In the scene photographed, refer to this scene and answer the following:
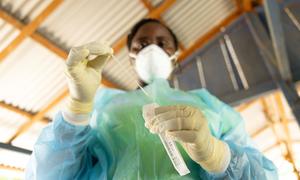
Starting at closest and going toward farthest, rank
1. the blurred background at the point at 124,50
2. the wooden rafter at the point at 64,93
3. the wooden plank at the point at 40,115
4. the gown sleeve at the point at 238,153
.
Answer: the gown sleeve at the point at 238,153
the blurred background at the point at 124,50
the wooden rafter at the point at 64,93
the wooden plank at the point at 40,115

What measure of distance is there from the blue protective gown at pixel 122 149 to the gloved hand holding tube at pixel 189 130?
98mm

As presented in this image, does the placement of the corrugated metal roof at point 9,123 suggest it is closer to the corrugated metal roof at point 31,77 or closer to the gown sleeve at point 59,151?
the corrugated metal roof at point 31,77

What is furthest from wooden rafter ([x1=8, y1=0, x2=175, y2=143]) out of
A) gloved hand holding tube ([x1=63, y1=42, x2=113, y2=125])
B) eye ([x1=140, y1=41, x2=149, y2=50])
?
gloved hand holding tube ([x1=63, y1=42, x2=113, y2=125])

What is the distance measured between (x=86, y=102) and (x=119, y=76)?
10.2ft

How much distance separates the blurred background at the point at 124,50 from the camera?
8.86 ft

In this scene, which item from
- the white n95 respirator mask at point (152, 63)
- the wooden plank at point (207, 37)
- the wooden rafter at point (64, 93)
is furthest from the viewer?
the wooden plank at point (207, 37)

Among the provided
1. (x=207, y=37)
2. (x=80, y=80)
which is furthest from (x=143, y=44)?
(x=207, y=37)

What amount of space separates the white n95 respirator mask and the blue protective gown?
0.32 feet

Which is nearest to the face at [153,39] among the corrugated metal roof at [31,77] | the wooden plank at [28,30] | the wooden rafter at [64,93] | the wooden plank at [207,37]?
the wooden plank at [28,30]

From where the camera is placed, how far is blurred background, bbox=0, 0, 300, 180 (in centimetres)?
270

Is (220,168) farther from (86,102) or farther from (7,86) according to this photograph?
(7,86)

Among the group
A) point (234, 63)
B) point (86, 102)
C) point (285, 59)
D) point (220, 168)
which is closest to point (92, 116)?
point (86, 102)

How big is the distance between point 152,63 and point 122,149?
15.0 inches

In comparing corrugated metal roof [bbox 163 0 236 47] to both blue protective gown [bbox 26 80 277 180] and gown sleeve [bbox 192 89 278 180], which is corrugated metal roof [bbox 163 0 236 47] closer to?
gown sleeve [bbox 192 89 278 180]
